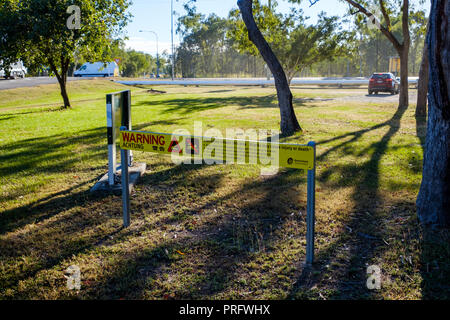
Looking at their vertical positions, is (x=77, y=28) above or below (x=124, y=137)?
above

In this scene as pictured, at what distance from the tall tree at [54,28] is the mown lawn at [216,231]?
863cm

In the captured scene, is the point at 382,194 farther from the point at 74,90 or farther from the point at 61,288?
the point at 74,90

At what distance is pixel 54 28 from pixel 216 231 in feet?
47.1

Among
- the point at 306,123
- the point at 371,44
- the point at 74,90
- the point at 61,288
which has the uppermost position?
the point at 371,44

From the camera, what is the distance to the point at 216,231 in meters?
4.73

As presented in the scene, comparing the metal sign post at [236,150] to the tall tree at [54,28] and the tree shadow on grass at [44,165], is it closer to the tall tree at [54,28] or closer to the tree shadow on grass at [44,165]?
the tree shadow on grass at [44,165]

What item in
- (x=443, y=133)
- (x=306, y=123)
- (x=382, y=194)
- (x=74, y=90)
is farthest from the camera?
(x=74, y=90)

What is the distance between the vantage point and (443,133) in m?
4.45

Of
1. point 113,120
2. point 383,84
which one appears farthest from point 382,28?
point 113,120

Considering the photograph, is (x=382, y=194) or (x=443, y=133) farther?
(x=382, y=194)

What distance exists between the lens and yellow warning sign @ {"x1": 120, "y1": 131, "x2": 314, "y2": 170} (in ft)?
11.4

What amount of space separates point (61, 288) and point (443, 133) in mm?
4388

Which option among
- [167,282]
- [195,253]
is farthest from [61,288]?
[195,253]

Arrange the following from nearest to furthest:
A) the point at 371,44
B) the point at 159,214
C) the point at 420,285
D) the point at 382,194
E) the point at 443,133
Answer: the point at 420,285, the point at 443,133, the point at 159,214, the point at 382,194, the point at 371,44
